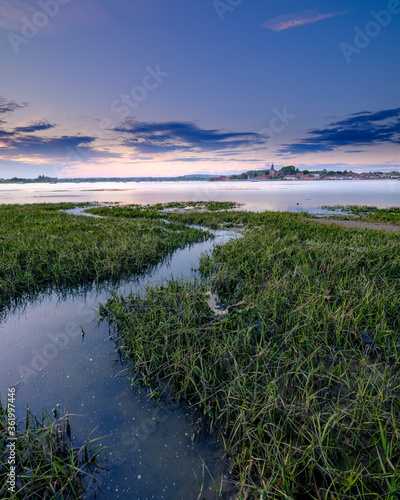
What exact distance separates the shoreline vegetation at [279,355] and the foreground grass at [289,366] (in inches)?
1.1

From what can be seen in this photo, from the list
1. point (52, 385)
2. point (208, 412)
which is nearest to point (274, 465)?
point (208, 412)

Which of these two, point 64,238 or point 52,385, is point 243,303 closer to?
point 52,385

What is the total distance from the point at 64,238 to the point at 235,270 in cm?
1173

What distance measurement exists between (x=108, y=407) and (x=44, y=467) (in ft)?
4.86

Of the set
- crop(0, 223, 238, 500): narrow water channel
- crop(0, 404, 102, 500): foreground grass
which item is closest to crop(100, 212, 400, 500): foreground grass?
crop(0, 223, 238, 500): narrow water channel

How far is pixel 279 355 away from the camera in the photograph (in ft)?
16.7

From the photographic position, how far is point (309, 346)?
5.21 metres

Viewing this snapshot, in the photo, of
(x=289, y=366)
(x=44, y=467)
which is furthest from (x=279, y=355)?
(x=44, y=467)

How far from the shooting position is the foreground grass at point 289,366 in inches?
123

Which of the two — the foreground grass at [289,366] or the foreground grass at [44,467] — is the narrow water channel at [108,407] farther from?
the foreground grass at [289,366]

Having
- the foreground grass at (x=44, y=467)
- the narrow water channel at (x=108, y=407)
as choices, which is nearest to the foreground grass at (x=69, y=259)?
the narrow water channel at (x=108, y=407)

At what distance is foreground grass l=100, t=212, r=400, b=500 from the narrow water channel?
41 cm

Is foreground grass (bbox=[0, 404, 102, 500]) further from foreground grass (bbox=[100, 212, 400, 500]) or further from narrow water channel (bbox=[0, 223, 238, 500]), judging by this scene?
foreground grass (bbox=[100, 212, 400, 500])

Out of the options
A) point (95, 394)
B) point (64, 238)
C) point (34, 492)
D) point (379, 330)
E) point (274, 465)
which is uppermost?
point (64, 238)
